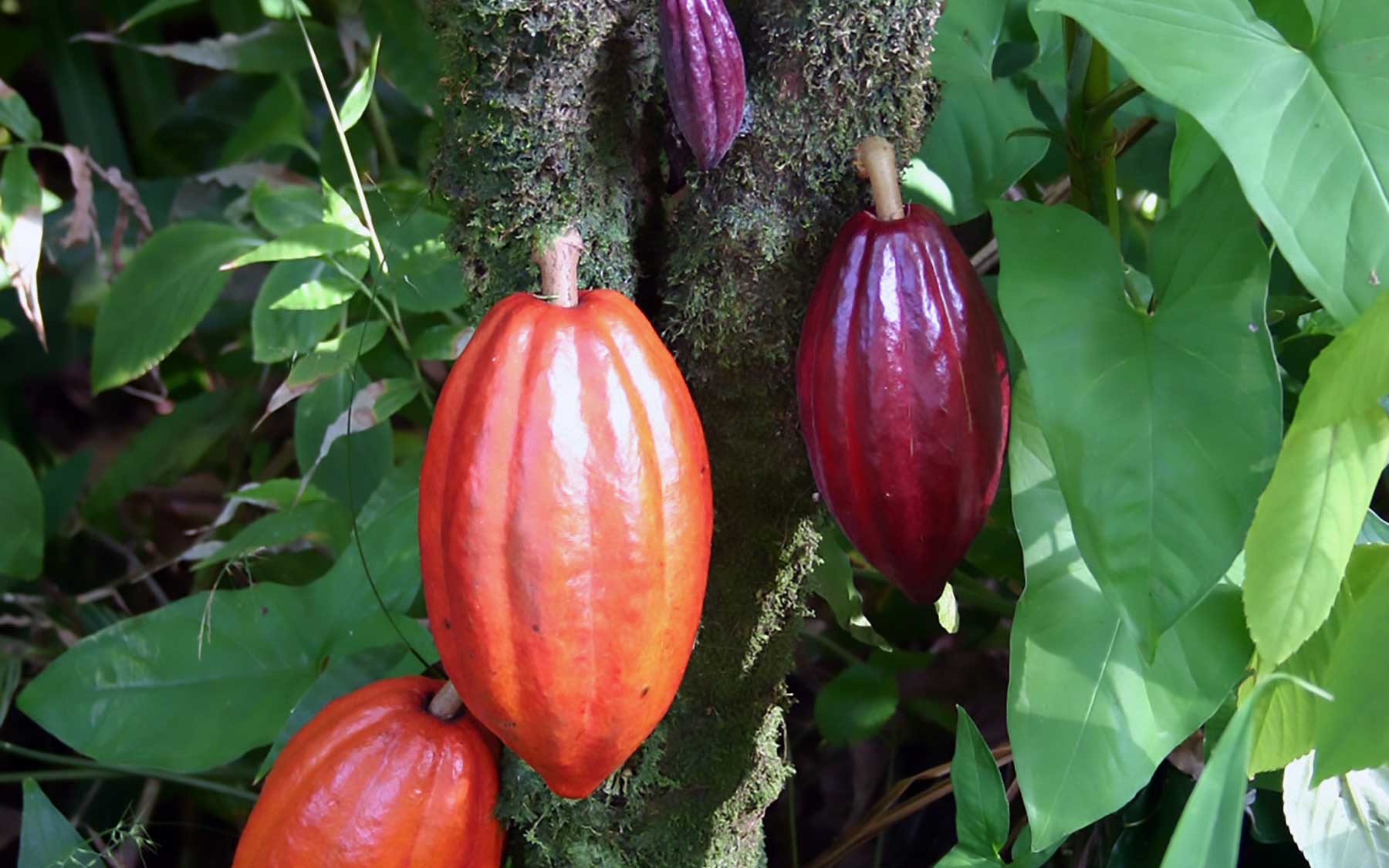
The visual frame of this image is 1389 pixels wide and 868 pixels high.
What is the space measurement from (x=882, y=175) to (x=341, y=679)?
21.1 inches

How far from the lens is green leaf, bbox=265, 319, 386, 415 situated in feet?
2.80

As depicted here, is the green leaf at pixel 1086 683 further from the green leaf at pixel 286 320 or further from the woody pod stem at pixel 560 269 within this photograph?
the green leaf at pixel 286 320

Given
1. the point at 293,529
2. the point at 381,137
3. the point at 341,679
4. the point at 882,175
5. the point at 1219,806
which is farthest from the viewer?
the point at 381,137

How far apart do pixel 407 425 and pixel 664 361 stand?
116cm

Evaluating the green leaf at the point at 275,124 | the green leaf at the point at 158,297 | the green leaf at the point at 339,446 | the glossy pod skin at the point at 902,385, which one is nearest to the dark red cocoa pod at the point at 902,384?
the glossy pod skin at the point at 902,385

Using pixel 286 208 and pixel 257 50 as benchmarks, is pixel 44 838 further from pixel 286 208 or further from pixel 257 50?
pixel 257 50

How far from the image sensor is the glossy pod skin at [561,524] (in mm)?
520

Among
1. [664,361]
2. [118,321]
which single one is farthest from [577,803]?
[118,321]

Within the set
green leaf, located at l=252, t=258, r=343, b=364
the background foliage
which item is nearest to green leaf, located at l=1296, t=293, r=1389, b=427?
the background foliage

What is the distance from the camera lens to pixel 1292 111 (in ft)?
1.80

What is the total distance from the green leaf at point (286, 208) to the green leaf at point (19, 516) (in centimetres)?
38

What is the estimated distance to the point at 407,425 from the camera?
1.65 metres

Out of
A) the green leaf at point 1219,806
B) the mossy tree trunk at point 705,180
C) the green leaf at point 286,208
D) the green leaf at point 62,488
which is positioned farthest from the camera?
the green leaf at point 62,488

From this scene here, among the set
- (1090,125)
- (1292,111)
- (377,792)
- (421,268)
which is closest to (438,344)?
(421,268)
